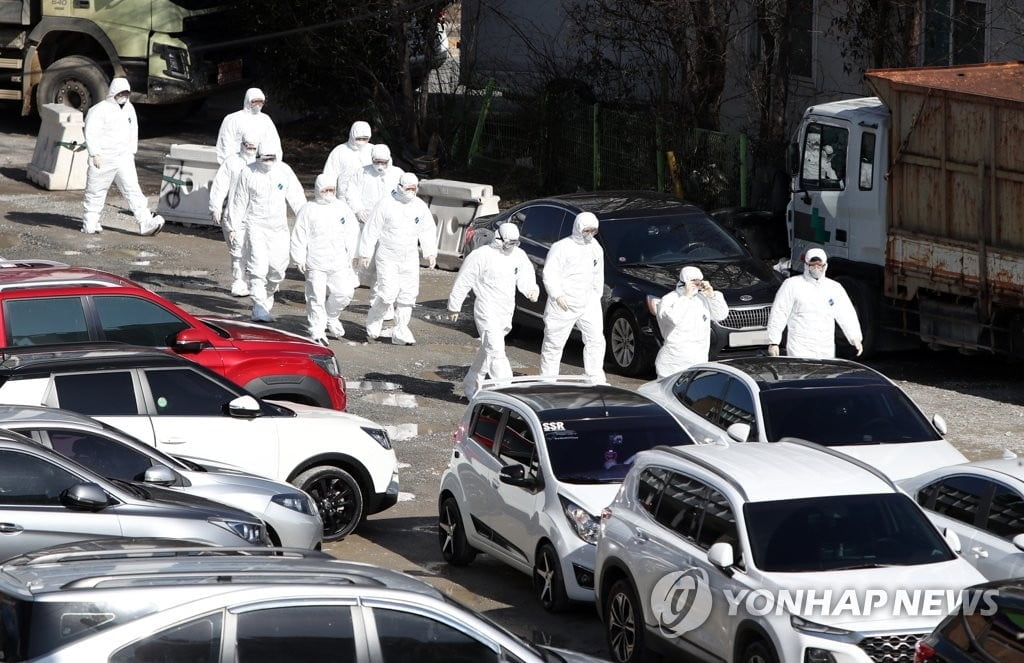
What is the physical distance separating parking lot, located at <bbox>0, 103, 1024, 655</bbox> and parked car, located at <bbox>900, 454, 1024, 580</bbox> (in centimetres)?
221

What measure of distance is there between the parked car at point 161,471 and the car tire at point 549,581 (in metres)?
1.41

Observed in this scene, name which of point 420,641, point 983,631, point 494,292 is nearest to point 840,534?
point 983,631

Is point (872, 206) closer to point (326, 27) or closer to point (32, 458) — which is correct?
point (32, 458)

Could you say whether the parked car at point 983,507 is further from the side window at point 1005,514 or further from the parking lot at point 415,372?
the parking lot at point 415,372

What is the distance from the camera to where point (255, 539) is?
28.0 ft

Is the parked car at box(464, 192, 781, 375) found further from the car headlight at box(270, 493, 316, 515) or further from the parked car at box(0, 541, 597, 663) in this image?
the parked car at box(0, 541, 597, 663)

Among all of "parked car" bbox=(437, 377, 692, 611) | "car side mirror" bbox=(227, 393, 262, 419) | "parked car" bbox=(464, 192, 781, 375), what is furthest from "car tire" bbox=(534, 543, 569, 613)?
"parked car" bbox=(464, 192, 781, 375)

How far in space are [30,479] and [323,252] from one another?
8.18 metres

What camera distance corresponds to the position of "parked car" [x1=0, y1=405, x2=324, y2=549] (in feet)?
28.5

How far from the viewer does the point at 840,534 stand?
7.76 m

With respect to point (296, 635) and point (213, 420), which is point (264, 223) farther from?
point (296, 635)

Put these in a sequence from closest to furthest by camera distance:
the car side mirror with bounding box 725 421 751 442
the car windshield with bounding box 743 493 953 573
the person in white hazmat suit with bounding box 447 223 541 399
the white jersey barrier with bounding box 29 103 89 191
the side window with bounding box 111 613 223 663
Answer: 1. the side window with bounding box 111 613 223 663
2. the car windshield with bounding box 743 493 953 573
3. the car side mirror with bounding box 725 421 751 442
4. the person in white hazmat suit with bounding box 447 223 541 399
5. the white jersey barrier with bounding box 29 103 89 191

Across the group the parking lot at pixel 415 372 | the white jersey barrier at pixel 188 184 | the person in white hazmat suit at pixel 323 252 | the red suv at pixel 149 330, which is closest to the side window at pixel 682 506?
the parking lot at pixel 415 372

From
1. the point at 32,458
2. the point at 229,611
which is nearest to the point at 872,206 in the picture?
the point at 32,458
